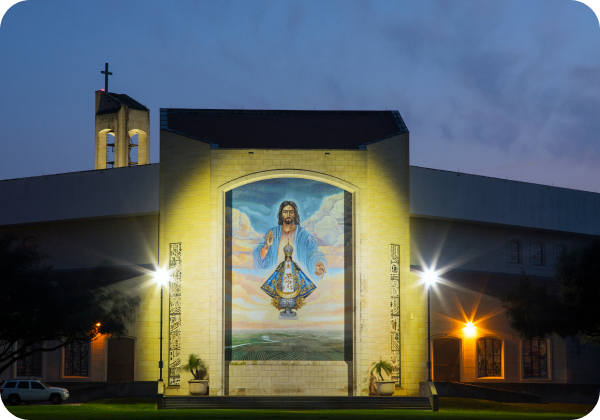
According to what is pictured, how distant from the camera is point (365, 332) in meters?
39.5

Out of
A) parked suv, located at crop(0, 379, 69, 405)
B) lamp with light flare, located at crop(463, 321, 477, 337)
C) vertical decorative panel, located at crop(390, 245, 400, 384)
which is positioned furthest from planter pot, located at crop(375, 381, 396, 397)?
parked suv, located at crop(0, 379, 69, 405)

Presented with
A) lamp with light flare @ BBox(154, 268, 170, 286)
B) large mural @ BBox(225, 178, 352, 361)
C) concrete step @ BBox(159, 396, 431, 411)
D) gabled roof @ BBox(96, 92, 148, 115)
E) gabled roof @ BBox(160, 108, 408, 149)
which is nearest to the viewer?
concrete step @ BBox(159, 396, 431, 411)

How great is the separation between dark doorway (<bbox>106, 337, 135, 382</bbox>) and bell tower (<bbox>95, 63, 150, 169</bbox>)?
1672cm

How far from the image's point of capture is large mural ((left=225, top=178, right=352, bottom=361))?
39.4 m

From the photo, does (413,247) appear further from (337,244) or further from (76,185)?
(76,185)

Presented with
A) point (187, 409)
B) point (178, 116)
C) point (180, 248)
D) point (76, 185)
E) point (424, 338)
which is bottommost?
point (187, 409)

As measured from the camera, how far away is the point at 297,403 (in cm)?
3666

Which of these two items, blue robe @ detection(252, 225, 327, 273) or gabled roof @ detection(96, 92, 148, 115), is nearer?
blue robe @ detection(252, 225, 327, 273)

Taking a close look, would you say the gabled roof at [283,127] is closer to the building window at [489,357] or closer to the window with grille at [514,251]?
the window with grille at [514,251]

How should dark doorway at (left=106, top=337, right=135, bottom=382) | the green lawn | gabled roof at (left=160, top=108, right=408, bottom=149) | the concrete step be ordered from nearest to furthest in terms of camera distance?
the green lawn
the concrete step
gabled roof at (left=160, top=108, right=408, bottom=149)
dark doorway at (left=106, top=337, right=135, bottom=382)

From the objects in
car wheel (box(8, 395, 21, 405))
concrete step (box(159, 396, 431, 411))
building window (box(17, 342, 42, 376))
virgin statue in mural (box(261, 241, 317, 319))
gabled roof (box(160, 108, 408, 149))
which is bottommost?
car wheel (box(8, 395, 21, 405))

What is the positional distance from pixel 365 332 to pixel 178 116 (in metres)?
15.6

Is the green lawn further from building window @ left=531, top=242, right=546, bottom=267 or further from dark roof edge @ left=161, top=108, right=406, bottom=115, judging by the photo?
dark roof edge @ left=161, top=108, right=406, bottom=115

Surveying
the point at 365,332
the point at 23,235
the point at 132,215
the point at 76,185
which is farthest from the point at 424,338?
the point at 23,235
